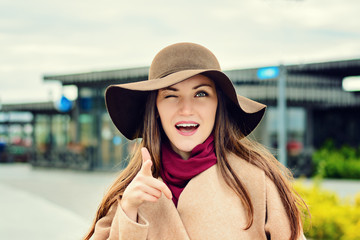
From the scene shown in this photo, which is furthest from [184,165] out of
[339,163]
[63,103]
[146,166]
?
[63,103]

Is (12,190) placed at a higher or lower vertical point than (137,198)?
lower

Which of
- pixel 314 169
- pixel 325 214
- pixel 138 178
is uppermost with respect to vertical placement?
pixel 138 178

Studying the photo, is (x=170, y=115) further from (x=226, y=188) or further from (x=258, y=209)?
(x=258, y=209)

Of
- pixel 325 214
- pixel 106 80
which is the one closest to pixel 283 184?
pixel 325 214

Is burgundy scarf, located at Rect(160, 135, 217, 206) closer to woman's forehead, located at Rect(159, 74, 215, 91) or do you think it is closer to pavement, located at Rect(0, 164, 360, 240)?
woman's forehead, located at Rect(159, 74, 215, 91)

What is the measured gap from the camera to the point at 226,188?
206 cm

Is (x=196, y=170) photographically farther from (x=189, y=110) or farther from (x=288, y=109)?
(x=288, y=109)

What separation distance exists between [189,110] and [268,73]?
21.6ft

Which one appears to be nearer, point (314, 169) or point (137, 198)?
point (137, 198)

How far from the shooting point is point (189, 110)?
2039 mm

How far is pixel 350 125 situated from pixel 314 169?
3.93 meters

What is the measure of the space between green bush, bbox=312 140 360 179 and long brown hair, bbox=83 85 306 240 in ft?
46.9

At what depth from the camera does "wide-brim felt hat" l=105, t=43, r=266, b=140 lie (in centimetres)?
202

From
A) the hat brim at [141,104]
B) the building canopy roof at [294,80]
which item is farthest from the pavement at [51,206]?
the hat brim at [141,104]
